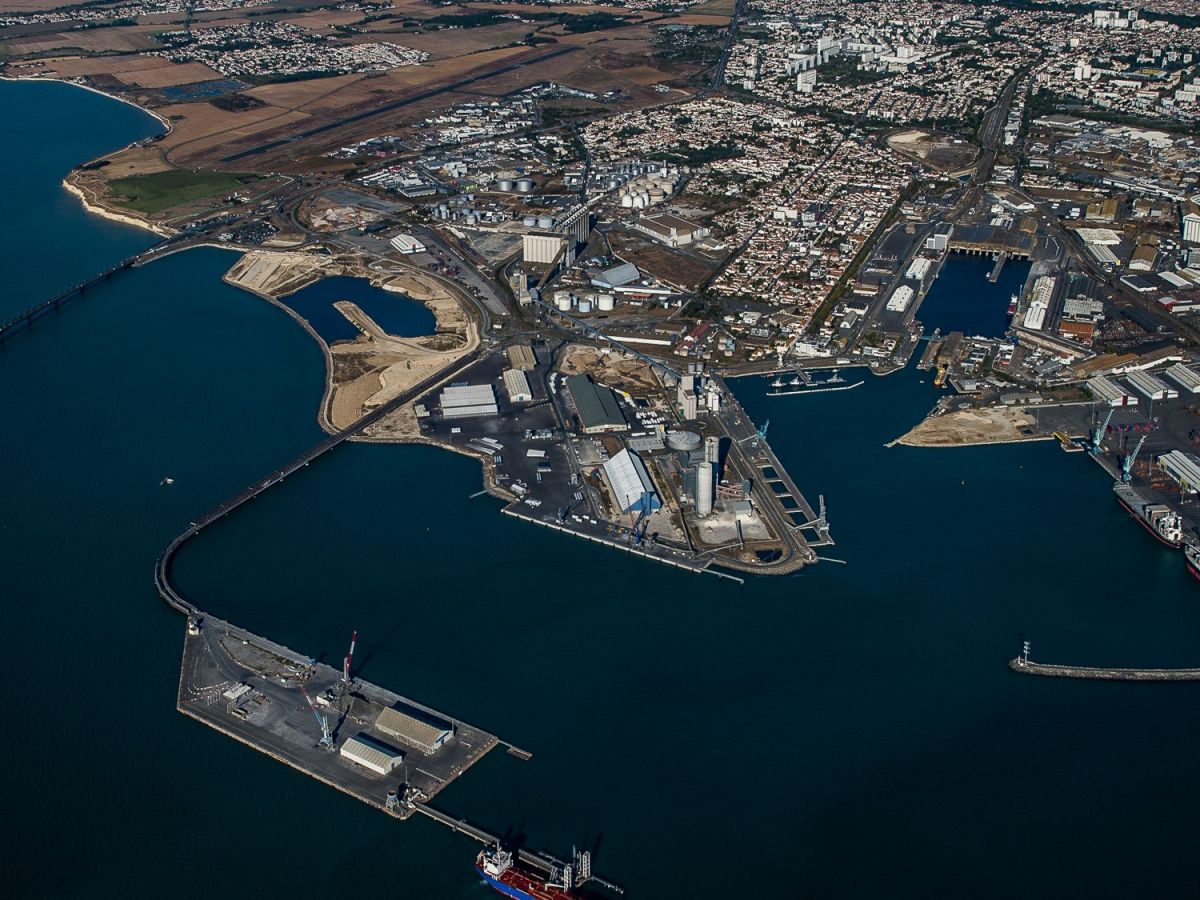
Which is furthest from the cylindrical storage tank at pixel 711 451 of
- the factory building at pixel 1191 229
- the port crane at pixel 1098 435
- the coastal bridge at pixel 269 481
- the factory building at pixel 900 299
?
the factory building at pixel 1191 229

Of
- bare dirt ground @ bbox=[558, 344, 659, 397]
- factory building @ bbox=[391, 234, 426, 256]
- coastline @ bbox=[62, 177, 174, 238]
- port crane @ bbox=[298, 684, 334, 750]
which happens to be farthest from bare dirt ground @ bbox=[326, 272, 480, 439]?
Answer: coastline @ bbox=[62, 177, 174, 238]

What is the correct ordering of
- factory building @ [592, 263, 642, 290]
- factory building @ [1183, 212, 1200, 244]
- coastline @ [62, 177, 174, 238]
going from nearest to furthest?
1. factory building @ [592, 263, 642, 290]
2. factory building @ [1183, 212, 1200, 244]
3. coastline @ [62, 177, 174, 238]

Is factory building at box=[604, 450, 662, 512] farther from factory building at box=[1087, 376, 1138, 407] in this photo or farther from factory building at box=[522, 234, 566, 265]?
factory building at box=[522, 234, 566, 265]

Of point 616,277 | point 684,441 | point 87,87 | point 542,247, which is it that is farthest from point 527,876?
point 87,87

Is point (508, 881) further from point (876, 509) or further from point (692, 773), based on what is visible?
point (876, 509)

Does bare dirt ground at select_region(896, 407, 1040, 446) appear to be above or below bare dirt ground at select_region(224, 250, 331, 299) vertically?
above

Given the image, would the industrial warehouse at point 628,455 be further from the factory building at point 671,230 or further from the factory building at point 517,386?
the factory building at point 671,230

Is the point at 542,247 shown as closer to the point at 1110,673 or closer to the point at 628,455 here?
the point at 628,455
